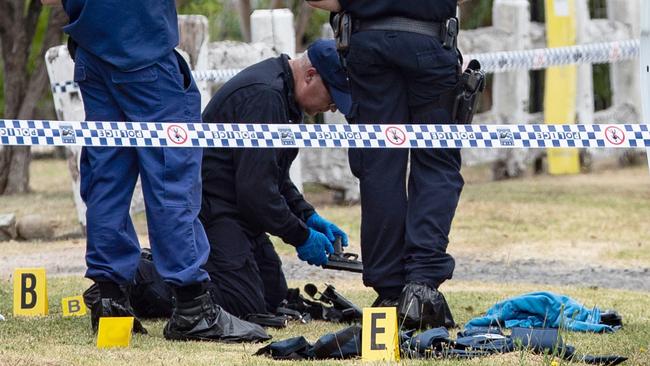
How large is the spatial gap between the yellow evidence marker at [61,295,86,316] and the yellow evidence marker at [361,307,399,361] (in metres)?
1.87

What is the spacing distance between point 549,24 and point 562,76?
0.57m

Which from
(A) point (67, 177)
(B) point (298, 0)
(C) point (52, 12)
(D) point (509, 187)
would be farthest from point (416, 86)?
(B) point (298, 0)

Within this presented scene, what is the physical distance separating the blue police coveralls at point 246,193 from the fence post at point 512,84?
8.82 metres

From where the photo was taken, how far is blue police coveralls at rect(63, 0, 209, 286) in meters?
5.43

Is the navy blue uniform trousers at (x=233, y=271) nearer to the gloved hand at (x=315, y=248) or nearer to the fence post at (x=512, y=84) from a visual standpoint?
the gloved hand at (x=315, y=248)

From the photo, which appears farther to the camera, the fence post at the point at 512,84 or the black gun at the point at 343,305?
the fence post at the point at 512,84

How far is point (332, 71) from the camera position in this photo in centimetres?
636

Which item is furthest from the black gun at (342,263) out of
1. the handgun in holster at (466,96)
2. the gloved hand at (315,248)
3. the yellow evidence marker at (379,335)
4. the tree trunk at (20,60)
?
the tree trunk at (20,60)

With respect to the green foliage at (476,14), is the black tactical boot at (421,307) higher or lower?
higher

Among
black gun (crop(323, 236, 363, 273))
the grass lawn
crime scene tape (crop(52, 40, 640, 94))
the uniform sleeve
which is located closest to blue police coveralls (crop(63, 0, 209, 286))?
the grass lawn

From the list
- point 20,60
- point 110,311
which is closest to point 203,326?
point 110,311

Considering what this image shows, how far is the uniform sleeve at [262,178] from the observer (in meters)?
6.08

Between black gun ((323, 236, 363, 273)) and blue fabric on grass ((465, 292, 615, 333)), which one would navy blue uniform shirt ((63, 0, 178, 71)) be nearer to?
black gun ((323, 236, 363, 273))

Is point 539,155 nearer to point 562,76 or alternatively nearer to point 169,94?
point 562,76
